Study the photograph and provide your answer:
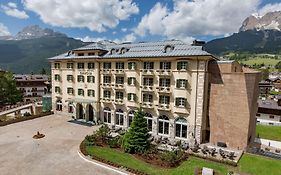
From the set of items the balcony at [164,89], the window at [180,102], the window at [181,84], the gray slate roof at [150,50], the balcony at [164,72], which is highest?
the gray slate roof at [150,50]

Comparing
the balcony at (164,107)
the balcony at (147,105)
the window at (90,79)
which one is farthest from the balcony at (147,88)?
the window at (90,79)

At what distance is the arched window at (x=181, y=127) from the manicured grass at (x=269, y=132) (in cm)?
1938

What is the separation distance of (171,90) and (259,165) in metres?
17.1

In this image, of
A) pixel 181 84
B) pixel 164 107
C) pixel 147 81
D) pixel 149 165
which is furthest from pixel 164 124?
pixel 149 165

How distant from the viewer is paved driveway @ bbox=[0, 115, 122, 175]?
25062 mm

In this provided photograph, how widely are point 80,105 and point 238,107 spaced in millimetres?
35458

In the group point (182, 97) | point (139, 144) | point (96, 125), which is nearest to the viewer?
point (139, 144)

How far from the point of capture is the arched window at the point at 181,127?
3591cm

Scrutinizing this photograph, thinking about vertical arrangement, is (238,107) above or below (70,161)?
above

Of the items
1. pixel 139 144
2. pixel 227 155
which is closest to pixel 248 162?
pixel 227 155

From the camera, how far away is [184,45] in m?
37.2

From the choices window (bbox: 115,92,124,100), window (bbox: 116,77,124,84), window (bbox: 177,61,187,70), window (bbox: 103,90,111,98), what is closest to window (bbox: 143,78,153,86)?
window (bbox: 116,77,124,84)

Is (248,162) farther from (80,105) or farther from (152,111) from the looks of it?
(80,105)

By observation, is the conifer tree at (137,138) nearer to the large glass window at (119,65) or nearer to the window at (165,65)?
the window at (165,65)
